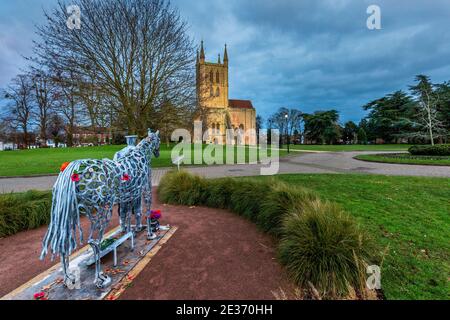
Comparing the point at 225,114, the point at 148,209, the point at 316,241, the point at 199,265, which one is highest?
the point at 225,114

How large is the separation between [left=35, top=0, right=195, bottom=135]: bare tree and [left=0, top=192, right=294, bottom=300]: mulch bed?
7.97 m

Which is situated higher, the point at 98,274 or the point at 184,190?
the point at 184,190

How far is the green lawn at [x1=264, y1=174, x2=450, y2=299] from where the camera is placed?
2.33 metres

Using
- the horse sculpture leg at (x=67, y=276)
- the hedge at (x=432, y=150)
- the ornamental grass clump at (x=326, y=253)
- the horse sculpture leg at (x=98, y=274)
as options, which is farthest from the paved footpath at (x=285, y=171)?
the hedge at (x=432, y=150)

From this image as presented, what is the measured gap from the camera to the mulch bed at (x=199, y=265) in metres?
2.32

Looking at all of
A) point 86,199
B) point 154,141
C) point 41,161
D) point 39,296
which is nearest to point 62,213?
point 86,199

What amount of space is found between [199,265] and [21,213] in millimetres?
4409

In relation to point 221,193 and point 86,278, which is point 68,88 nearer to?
point 221,193

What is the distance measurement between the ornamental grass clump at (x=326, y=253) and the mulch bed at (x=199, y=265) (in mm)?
301

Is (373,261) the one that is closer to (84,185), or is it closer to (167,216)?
(84,185)

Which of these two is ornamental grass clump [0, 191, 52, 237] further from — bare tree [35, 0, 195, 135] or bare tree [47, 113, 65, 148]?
bare tree [47, 113, 65, 148]

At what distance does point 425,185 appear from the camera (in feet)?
21.0

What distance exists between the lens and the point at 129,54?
980cm

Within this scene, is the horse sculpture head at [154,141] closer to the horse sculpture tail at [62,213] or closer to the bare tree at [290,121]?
the horse sculpture tail at [62,213]
